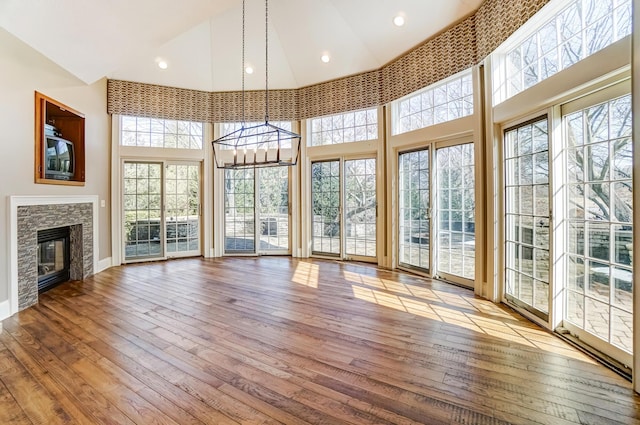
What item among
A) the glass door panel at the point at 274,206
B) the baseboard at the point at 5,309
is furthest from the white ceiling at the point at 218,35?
the baseboard at the point at 5,309

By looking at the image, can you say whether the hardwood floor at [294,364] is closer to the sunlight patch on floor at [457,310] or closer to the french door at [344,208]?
the sunlight patch on floor at [457,310]

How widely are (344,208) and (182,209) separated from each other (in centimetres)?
341

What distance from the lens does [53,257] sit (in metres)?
4.63

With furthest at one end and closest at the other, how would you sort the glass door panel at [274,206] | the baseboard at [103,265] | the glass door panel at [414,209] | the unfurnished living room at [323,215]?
the glass door panel at [274,206] → the baseboard at [103,265] → the glass door panel at [414,209] → the unfurnished living room at [323,215]

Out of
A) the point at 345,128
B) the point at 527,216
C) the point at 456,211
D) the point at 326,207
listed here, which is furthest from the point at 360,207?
the point at 527,216

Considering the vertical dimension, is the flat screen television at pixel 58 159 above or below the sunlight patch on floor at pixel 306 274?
above

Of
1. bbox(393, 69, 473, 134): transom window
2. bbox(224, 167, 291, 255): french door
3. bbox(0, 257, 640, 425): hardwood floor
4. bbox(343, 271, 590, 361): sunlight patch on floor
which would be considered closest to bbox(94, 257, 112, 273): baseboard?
bbox(0, 257, 640, 425): hardwood floor

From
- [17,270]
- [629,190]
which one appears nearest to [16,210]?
[17,270]

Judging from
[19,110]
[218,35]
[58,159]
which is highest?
[218,35]

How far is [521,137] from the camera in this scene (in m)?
3.34

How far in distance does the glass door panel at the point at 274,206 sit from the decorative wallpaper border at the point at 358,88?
4.02 feet

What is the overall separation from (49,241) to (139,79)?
3301 millimetres

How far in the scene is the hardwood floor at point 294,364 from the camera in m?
1.80

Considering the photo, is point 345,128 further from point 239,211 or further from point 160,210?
point 160,210
